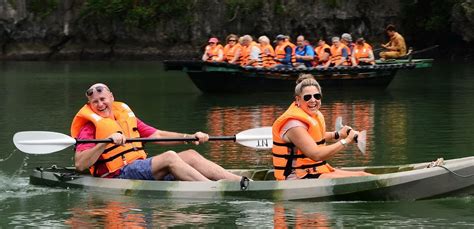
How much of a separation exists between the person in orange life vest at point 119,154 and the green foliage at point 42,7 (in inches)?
1478

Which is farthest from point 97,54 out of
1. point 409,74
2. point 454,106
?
point 454,106

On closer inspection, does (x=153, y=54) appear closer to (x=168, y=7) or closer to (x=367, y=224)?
(x=168, y=7)

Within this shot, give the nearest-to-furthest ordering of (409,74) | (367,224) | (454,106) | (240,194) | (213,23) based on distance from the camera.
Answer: (367,224)
(240,194)
(454,106)
(409,74)
(213,23)

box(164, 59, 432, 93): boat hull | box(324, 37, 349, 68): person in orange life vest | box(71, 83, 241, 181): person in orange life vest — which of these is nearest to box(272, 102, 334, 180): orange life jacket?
box(71, 83, 241, 181): person in orange life vest

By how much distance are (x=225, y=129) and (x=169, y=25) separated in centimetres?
2982

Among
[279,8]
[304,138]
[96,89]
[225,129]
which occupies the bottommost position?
[304,138]

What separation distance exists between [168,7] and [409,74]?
14.1m

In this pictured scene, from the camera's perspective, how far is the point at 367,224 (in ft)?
34.9

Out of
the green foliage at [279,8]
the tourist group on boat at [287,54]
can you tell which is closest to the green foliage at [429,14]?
the green foliage at [279,8]

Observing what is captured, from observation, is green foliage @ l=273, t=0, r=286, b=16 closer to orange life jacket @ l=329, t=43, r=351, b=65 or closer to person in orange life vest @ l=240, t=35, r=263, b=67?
orange life jacket @ l=329, t=43, r=351, b=65

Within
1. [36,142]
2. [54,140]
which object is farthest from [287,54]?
[54,140]

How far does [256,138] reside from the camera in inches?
503

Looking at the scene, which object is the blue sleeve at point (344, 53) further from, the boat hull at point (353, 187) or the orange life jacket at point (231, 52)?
the boat hull at point (353, 187)

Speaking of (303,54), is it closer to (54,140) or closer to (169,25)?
(54,140)
